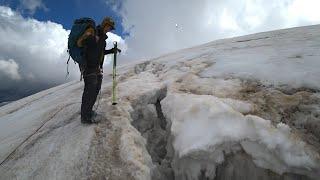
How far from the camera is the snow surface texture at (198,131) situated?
18.1ft

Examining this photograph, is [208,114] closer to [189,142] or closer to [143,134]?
[189,142]

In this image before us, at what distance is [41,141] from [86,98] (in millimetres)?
1439

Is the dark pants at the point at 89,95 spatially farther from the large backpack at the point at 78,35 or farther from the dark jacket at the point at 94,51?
the large backpack at the point at 78,35

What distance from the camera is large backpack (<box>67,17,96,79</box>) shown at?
7.28 meters

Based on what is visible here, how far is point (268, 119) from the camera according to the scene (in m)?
6.06

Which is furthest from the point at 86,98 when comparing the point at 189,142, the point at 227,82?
the point at 227,82

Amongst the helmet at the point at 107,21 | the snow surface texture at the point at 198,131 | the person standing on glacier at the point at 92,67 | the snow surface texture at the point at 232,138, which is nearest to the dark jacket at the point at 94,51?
the person standing on glacier at the point at 92,67

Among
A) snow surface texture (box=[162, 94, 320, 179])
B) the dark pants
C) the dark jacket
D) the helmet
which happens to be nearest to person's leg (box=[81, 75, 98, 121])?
the dark pants

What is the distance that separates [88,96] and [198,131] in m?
3.02

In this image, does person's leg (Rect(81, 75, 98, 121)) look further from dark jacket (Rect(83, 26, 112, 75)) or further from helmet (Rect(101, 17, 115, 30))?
helmet (Rect(101, 17, 115, 30))

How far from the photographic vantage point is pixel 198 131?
613 cm

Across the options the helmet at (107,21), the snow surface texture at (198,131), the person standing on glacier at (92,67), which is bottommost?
the snow surface texture at (198,131)

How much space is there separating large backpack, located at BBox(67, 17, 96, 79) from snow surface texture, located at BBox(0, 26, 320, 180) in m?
1.57

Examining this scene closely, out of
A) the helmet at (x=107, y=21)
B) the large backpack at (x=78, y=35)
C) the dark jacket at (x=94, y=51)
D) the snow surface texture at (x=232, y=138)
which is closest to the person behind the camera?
the snow surface texture at (x=232, y=138)
